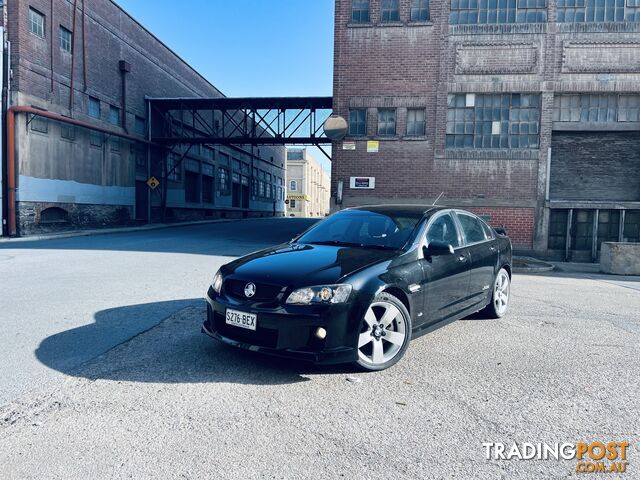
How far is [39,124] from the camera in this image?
764 inches

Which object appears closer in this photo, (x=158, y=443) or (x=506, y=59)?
(x=158, y=443)

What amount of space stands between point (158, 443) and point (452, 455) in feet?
5.62

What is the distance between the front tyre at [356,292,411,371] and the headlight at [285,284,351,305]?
0.31m

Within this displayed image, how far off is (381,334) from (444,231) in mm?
1760

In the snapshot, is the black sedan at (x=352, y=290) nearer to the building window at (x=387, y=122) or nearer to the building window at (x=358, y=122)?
the building window at (x=387, y=122)

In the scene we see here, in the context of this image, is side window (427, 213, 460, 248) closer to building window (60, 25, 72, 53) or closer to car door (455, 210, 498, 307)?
car door (455, 210, 498, 307)

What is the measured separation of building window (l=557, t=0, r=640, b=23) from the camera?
14.3 meters

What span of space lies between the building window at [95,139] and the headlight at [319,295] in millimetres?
23441

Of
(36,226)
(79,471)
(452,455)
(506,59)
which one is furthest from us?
(36,226)

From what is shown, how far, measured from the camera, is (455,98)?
1512cm

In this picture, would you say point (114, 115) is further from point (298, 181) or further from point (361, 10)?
point (298, 181)

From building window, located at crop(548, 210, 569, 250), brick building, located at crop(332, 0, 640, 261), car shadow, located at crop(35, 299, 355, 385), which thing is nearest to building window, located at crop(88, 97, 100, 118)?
brick building, located at crop(332, 0, 640, 261)

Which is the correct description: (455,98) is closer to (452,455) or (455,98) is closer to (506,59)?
(506,59)

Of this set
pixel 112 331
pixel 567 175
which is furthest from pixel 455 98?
pixel 112 331
